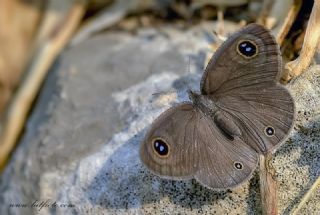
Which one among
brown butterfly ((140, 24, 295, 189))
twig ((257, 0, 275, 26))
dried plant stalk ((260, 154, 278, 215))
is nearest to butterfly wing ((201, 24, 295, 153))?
brown butterfly ((140, 24, 295, 189))

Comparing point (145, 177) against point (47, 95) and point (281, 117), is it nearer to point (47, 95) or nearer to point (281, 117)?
point (281, 117)

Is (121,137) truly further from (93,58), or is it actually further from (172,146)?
(93,58)

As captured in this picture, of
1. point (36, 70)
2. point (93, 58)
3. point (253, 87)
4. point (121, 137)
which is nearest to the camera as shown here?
point (253, 87)

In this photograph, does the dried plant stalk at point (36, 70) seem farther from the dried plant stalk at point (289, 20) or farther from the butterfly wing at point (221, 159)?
the butterfly wing at point (221, 159)

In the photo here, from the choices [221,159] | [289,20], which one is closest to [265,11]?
[289,20]

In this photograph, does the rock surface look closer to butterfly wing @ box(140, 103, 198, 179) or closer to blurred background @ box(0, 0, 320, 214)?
blurred background @ box(0, 0, 320, 214)

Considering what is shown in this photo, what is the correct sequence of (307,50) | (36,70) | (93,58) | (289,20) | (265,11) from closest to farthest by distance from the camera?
(307,50) → (289,20) → (265,11) → (93,58) → (36,70)
